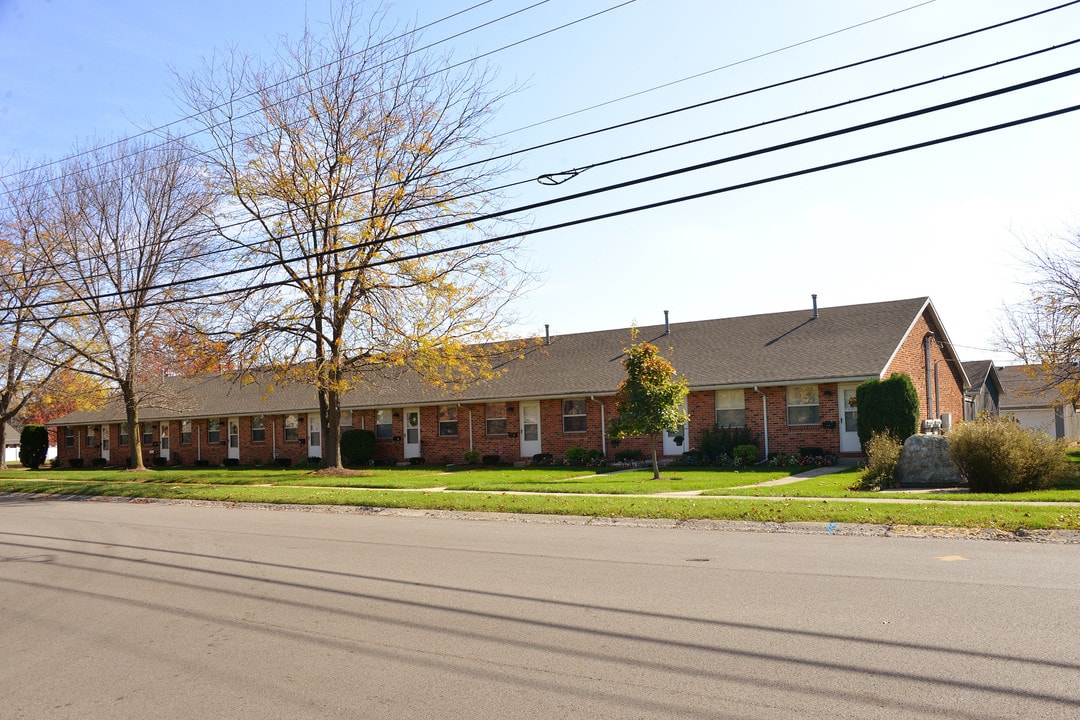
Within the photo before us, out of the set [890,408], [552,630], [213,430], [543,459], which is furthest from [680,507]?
[213,430]

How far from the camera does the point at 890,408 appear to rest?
23.0 m

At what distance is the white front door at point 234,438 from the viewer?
1565 inches

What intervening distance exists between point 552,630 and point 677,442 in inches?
852

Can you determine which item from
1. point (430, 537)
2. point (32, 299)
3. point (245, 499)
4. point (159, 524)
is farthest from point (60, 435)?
point (430, 537)

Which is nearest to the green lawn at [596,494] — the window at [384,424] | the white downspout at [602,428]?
the white downspout at [602,428]

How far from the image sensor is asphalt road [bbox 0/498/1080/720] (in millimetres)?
5316

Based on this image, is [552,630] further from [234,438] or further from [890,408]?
[234,438]

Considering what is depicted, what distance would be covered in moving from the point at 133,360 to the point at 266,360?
10.5m

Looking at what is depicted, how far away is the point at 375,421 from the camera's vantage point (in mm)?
35219

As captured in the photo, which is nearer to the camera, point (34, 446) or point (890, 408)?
point (890, 408)

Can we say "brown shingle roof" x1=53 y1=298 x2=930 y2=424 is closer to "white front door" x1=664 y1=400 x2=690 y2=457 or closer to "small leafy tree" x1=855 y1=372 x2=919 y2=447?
"small leafy tree" x1=855 y1=372 x2=919 y2=447

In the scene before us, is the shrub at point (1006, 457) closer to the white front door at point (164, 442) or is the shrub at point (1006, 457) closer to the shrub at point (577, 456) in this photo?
the shrub at point (577, 456)

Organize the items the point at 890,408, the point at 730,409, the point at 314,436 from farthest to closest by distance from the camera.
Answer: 1. the point at 314,436
2. the point at 730,409
3. the point at 890,408

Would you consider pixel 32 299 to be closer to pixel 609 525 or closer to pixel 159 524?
pixel 159 524
